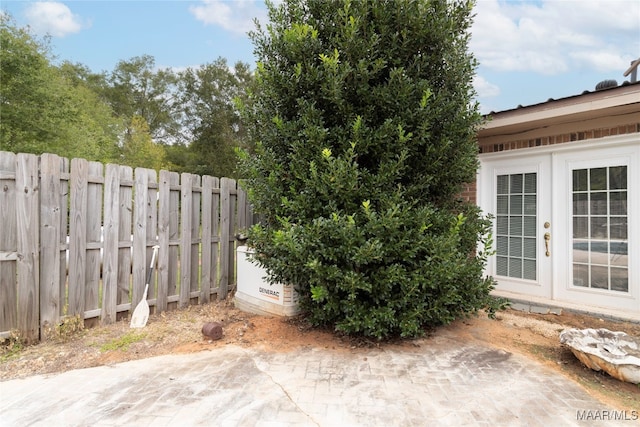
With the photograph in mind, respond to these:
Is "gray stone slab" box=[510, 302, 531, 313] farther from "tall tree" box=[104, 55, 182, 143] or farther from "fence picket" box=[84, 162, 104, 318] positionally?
"tall tree" box=[104, 55, 182, 143]

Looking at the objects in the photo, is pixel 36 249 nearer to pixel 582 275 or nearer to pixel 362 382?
pixel 362 382

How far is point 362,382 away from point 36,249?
3126mm

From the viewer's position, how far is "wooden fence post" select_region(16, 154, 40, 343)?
10.2ft

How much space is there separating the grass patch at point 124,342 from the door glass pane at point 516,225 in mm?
4627

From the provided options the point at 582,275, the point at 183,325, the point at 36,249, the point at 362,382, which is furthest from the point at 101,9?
the point at 582,275

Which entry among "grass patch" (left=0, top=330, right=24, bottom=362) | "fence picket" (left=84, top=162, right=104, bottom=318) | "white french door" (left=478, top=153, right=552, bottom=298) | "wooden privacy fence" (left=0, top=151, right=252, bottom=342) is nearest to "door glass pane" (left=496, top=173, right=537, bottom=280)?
"white french door" (left=478, top=153, right=552, bottom=298)

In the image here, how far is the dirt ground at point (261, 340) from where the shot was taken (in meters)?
2.73

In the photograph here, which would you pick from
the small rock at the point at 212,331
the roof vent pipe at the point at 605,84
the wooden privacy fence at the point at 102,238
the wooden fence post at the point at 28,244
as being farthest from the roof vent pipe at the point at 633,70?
the wooden fence post at the point at 28,244

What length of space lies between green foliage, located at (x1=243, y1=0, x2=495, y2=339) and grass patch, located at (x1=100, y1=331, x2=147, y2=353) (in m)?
1.44

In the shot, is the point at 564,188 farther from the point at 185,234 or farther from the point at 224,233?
the point at 185,234

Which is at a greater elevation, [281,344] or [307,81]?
[307,81]

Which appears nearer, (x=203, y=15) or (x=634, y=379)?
(x=634, y=379)

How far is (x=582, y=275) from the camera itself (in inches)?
167

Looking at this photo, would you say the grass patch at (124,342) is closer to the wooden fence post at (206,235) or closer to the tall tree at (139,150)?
the wooden fence post at (206,235)
